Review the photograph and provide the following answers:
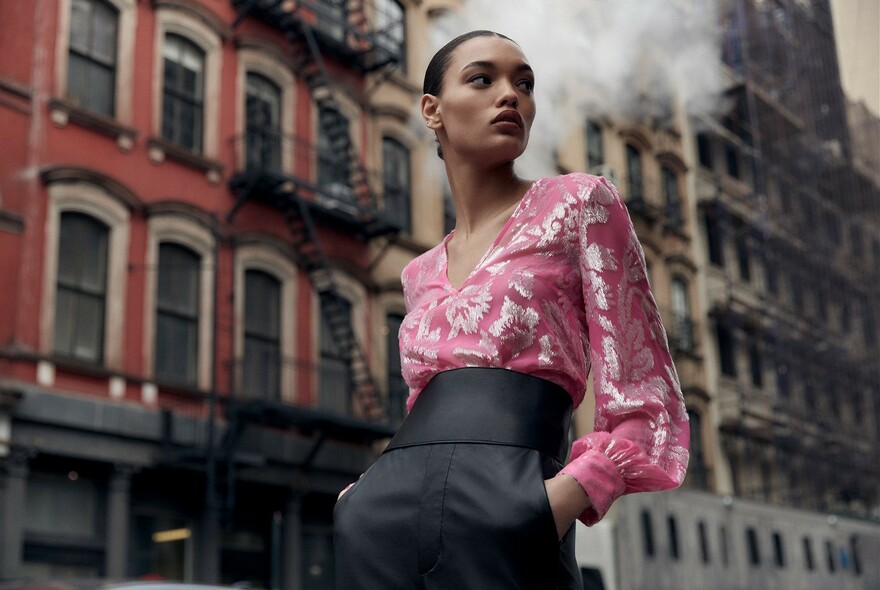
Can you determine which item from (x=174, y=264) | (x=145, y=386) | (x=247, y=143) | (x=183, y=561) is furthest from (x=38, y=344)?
(x=247, y=143)

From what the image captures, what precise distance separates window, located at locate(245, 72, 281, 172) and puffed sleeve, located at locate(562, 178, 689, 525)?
44.7 feet

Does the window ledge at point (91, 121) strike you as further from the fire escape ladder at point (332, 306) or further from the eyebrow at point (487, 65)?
the eyebrow at point (487, 65)

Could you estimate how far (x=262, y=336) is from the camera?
49.9 feet

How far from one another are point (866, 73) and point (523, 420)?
78.6 inches

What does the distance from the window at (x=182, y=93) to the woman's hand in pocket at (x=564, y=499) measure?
13.4 metres

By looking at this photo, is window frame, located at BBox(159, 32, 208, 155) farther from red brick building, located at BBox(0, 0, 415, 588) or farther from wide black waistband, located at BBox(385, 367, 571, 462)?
wide black waistband, located at BBox(385, 367, 571, 462)

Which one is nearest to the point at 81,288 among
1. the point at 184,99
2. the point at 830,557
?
the point at 184,99

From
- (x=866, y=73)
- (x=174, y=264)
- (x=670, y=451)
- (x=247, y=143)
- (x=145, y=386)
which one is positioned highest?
(x=247, y=143)

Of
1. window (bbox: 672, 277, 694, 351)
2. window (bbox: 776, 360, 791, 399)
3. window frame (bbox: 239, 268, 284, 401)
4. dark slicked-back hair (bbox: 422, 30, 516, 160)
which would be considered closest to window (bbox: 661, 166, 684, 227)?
window (bbox: 672, 277, 694, 351)

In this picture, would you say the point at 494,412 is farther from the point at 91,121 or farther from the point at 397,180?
the point at 397,180

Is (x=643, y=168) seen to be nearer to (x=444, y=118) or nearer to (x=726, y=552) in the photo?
(x=726, y=552)

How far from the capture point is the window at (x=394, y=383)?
1641 cm

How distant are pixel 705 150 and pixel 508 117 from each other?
27.9 metres

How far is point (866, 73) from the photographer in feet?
10.5
